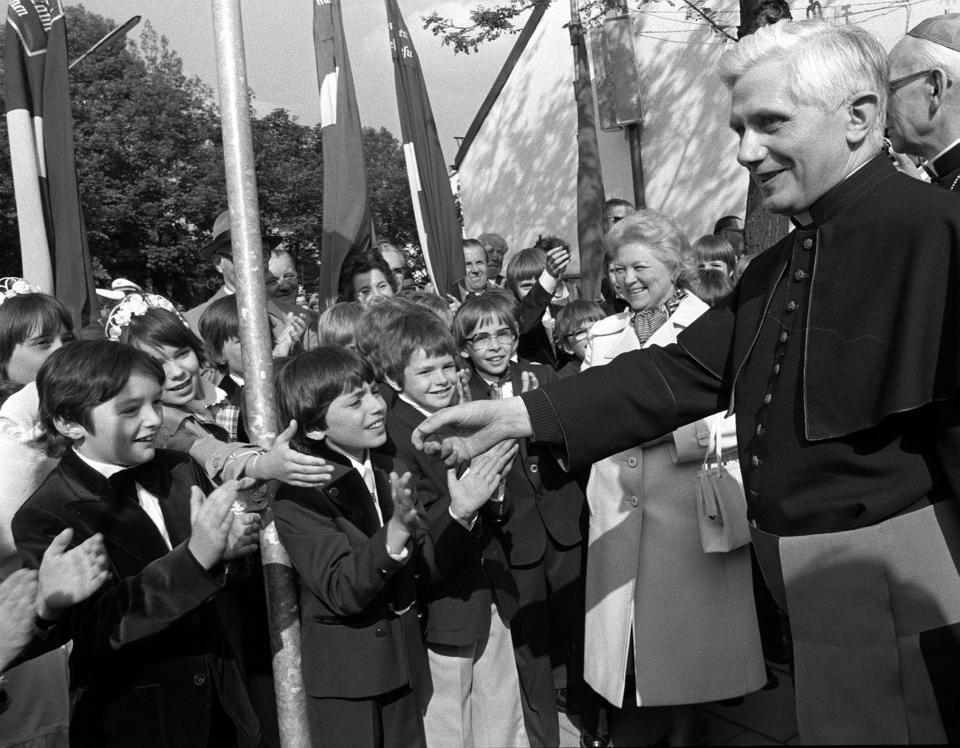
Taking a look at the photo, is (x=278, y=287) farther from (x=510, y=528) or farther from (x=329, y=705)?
(x=329, y=705)

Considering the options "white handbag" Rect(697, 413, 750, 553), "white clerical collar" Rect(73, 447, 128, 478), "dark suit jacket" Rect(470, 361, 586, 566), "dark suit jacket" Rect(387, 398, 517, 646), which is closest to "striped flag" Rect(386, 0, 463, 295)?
"dark suit jacket" Rect(470, 361, 586, 566)

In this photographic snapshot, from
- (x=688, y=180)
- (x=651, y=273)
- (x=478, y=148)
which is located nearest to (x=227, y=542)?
(x=651, y=273)

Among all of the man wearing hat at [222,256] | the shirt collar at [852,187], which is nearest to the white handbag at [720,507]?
the shirt collar at [852,187]

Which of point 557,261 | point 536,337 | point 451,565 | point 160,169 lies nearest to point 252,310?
point 451,565

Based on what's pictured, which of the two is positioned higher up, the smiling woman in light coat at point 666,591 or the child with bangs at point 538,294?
the child with bangs at point 538,294

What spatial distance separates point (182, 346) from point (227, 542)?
1690mm

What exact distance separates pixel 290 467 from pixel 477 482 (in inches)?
27.9

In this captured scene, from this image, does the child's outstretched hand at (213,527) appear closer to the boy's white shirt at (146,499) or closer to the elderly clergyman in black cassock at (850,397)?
the boy's white shirt at (146,499)

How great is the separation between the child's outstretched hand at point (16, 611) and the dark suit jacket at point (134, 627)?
180mm

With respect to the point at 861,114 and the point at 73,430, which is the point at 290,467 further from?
the point at 861,114

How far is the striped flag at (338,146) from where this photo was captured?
5895 millimetres

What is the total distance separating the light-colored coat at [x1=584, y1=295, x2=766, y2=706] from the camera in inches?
124

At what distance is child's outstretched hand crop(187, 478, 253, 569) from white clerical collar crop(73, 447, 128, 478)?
1.33 ft

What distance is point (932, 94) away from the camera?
8.45 ft
